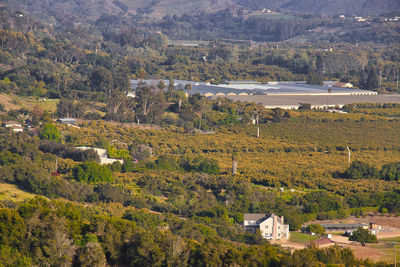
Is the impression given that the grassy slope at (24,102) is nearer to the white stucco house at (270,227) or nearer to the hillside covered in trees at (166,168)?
the hillside covered in trees at (166,168)

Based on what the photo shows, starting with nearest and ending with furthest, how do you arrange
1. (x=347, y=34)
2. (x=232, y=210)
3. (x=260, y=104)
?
(x=232, y=210) → (x=260, y=104) → (x=347, y=34)

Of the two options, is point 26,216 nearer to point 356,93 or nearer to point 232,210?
point 232,210

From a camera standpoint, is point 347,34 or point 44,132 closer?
point 44,132

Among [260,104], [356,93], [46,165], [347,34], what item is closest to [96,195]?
[46,165]

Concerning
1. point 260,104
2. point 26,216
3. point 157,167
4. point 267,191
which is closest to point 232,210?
point 267,191

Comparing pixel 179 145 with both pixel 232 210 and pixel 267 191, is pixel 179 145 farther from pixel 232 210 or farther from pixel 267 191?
pixel 232 210

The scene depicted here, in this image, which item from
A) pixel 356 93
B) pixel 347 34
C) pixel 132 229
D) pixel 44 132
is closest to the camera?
pixel 132 229

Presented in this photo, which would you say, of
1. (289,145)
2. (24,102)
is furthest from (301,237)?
(24,102)

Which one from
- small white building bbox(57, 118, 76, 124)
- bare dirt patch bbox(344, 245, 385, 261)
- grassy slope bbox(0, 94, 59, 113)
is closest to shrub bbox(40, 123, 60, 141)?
small white building bbox(57, 118, 76, 124)
